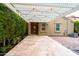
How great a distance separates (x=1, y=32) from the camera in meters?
10.6

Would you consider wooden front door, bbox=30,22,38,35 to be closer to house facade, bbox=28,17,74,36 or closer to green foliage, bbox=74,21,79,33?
house facade, bbox=28,17,74,36

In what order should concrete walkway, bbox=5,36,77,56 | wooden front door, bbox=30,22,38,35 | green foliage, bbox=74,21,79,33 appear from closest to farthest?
1. concrete walkway, bbox=5,36,77,56
2. green foliage, bbox=74,21,79,33
3. wooden front door, bbox=30,22,38,35

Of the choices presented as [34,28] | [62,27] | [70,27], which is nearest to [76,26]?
[70,27]

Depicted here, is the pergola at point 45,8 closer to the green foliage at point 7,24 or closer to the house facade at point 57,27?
the green foliage at point 7,24

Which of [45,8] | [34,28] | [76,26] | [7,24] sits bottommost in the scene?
[34,28]

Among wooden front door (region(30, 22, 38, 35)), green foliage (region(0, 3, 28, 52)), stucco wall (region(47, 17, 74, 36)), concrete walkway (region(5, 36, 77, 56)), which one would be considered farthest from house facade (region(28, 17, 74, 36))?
concrete walkway (region(5, 36, 77, 56))

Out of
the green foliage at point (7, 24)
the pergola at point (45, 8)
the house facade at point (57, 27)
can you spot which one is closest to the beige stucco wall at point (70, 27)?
the house facade at point (57, 27)

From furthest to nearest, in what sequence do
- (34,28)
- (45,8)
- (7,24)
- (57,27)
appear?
1. (34,28)
2. (57,27)
3. (7,24)
4. (45,8)

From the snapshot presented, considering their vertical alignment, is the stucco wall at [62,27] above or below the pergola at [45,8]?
below

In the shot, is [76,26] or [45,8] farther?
[76,26]

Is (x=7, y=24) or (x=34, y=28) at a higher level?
(x=7, y=24)

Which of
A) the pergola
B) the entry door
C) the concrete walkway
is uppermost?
the pergola

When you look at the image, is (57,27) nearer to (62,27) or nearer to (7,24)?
(62,27)

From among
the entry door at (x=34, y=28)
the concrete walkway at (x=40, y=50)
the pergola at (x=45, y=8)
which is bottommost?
the concrete walkway at (x=40, y=50)
